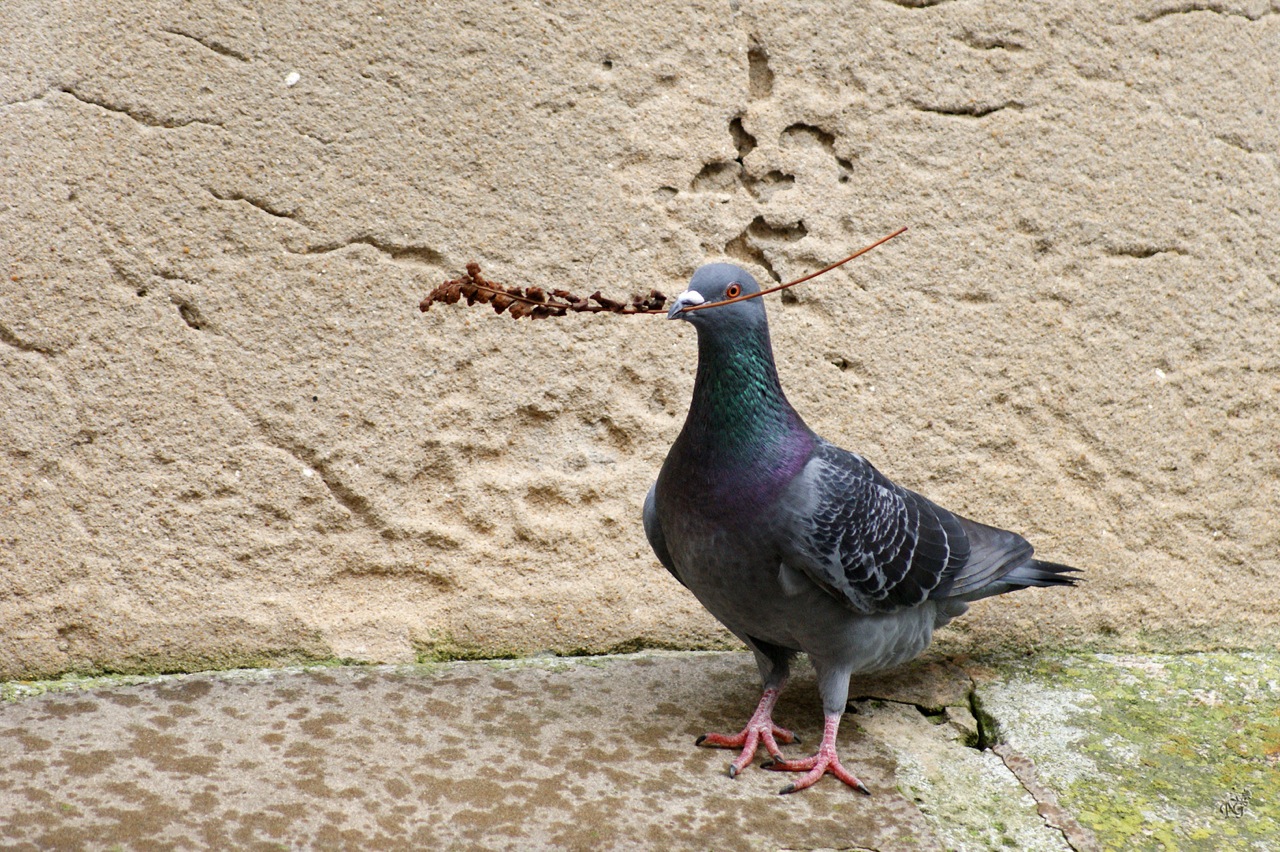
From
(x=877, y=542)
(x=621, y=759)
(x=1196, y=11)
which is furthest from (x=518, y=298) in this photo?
(x=1196, y=11)

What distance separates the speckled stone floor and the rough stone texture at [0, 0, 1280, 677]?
0.20 metres

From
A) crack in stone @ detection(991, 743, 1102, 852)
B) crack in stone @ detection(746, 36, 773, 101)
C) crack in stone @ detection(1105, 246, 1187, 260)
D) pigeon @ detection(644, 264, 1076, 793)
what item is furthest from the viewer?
crack in stone @ detection(1105, 246, 1187, 260)

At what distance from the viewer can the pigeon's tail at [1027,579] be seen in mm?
2934

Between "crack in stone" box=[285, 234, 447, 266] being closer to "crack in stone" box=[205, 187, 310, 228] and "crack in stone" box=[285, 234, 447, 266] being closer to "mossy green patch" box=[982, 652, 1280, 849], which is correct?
"crack in stone" box=[205, 187, 310, 228]

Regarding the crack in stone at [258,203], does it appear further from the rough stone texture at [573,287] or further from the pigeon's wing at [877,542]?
the pigeon's wing at [877,542]

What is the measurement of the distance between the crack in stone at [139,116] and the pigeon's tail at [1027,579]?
2324 mm

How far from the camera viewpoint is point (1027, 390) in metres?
3.28

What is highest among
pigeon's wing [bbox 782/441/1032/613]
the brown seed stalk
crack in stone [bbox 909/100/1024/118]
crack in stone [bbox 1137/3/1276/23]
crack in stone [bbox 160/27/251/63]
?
crack in stone [bbox 1137/3/1276/23]

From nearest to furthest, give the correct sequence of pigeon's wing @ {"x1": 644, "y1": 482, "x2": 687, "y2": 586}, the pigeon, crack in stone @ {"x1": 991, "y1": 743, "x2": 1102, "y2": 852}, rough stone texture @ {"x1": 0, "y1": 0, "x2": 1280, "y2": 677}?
crack in stone @ {"x1": 991, "y1": 743, "x2": 1102, "y2": 852}
the pigeon
pigeon's wing @ {"x1": 644, "y1": 482, "x2": 687, "y2": 586}
rough stone texture @ {"x1": 0, "y1": 0, "x2": 1280, "y2": 677}

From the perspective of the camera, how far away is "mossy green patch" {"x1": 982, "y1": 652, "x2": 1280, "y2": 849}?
2.51 meters

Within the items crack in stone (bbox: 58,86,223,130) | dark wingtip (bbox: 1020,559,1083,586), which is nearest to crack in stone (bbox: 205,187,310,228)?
crack in stone (bbox: 58,86,223,130)

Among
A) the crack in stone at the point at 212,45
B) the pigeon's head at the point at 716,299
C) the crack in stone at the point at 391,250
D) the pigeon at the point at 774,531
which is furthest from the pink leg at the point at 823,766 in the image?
the crack in stone at the point at 212,45

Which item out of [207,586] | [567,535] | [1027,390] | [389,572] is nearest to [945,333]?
[1027,390]

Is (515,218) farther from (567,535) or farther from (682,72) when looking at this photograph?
(567,535)
